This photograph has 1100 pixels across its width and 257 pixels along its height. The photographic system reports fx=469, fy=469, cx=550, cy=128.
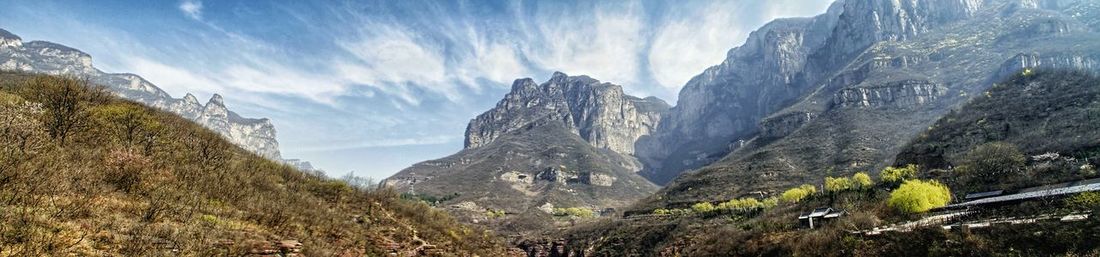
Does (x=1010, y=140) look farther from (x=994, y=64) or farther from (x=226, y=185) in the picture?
(x=994, y=64)

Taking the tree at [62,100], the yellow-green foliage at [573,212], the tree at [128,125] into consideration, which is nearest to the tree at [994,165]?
the tree at [128,125]

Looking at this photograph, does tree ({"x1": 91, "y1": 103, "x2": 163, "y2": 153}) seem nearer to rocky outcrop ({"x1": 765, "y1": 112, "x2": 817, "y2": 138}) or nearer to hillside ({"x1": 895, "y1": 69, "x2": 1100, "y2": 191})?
hillside ({"x1": 895, "y1": 69, "x2": 1100, "y2": 191})

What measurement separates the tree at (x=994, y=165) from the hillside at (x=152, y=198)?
52.0 meters

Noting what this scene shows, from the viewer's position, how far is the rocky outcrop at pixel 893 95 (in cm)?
14425

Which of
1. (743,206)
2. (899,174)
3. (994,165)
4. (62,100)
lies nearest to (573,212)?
(743,206)

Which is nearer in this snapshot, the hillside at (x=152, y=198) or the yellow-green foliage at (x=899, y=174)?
the hillside at (x=152, y=198)

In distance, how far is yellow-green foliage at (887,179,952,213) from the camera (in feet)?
124

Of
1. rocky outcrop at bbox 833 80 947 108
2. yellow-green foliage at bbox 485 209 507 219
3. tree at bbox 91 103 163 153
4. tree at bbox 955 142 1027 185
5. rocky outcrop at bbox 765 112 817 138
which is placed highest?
rocky outcrop at bbox 833 80 947 108

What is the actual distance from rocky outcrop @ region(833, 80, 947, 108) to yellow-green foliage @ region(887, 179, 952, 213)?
12286cm

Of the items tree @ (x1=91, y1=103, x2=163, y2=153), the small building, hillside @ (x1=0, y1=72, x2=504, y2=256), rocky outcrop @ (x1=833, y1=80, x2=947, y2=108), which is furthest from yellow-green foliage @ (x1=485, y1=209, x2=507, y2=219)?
rocky outcrop @ (x1=833, y1=80, x2=947, y2=108)

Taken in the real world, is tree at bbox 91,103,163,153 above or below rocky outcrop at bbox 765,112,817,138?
below

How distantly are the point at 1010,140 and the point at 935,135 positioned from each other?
22698 millimetres

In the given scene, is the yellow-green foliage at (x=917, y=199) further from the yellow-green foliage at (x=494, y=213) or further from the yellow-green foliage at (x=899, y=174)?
the yellow-green foliage at (x=494, y=213)

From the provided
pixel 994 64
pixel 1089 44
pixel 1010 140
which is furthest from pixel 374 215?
pixel 1089 44
